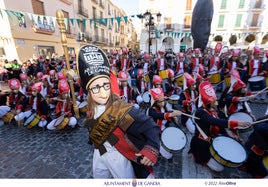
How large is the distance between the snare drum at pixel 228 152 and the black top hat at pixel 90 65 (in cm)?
221

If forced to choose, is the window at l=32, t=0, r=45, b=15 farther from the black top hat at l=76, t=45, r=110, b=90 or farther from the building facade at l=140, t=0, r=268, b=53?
the black top hat at l=76, t=45, r=110, b=90

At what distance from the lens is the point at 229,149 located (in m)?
2.33

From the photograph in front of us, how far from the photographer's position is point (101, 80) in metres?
1.45

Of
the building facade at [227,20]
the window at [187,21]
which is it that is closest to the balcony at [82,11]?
the building facade at [227,20]

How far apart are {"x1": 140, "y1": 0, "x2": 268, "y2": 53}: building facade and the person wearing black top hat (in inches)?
1075

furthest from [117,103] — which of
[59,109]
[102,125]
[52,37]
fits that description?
[52,37]

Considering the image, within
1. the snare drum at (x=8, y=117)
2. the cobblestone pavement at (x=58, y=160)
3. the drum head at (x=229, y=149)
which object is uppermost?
the drum head at (x=229, y=149)

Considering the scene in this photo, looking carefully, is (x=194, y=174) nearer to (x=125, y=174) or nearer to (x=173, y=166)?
(x=173, y=166)

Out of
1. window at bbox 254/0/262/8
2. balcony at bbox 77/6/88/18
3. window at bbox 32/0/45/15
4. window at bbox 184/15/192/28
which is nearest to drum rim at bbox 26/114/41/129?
Result: window at bbox 32/0/45/15

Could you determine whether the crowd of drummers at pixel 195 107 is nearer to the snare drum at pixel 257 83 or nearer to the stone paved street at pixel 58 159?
the snare drum at pixel 257 83

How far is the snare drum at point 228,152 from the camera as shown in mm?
2141

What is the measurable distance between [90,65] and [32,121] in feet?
13.6

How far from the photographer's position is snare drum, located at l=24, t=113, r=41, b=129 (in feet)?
14.1

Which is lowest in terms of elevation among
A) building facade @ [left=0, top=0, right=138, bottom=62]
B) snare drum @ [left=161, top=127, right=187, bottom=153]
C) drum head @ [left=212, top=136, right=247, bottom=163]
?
snare drum @ [left=161, top=127, right=187, bottom=153]
